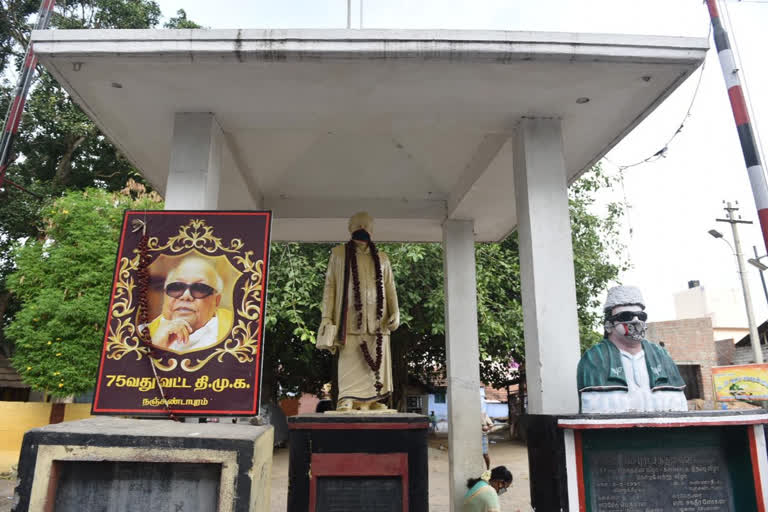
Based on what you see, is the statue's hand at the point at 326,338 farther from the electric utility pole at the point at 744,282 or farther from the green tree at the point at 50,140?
the electric utility pole at the point at 744,282

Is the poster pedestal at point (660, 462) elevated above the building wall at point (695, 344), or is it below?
below

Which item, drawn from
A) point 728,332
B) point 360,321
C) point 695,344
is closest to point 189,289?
point 360,321

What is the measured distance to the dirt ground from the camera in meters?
9.77

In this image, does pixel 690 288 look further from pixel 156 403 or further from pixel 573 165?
pixel 156 403

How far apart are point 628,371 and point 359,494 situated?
252cm

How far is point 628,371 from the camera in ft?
14.0

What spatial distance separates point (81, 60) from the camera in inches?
182

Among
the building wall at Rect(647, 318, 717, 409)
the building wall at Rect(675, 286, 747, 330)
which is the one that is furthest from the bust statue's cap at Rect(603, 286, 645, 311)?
the building wall at Rect(675, 286, 747, 330)

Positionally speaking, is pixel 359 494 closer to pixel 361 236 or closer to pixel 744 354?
pixel 361 236

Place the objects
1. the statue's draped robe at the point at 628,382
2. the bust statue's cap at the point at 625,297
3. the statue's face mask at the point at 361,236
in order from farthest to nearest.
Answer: the statue's face mask at the point at 361,236 → the bust statue's cap at the point at 625,297 → the statue's draped robe at the point at 628,382

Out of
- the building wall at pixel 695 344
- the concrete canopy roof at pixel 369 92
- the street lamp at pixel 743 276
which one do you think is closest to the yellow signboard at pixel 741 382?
the street lamp at pixel 743 276

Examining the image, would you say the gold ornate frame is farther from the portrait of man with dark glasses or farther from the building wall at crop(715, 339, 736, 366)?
the building wall at crop(715, 339, 736, 366)

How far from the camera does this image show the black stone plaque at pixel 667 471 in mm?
3879

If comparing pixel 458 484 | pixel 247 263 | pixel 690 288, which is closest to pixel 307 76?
pixel 247 263
